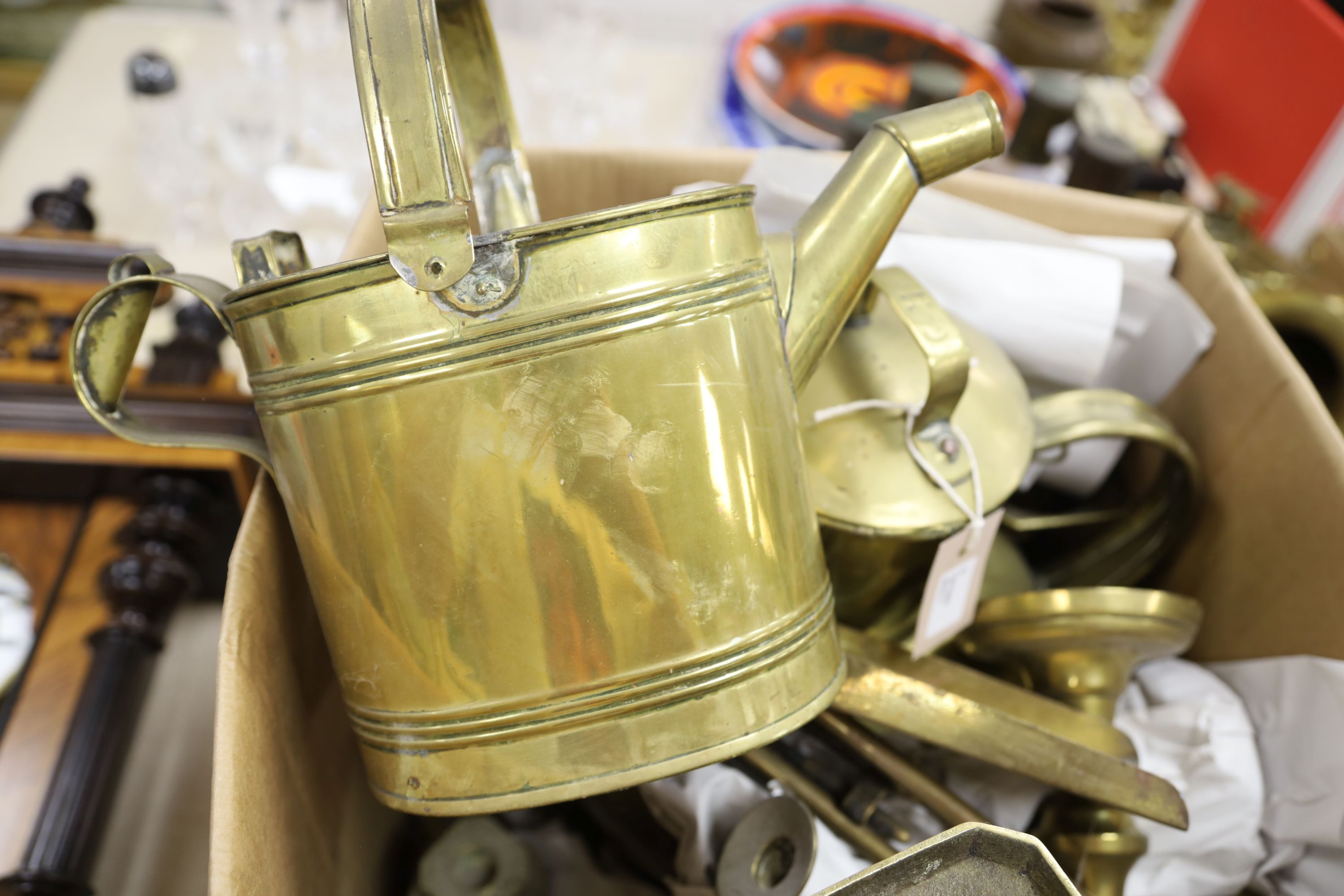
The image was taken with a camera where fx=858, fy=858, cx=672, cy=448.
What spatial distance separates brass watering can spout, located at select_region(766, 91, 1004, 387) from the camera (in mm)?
397

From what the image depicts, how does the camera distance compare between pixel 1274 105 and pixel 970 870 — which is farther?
pixel 1274 105

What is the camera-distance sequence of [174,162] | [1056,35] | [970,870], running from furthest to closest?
[1056,35]
[174,162]
[970,870]

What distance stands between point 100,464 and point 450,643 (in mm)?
392

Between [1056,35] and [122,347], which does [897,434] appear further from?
[1056,35]

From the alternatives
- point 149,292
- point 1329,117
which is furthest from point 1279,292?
point 149,292

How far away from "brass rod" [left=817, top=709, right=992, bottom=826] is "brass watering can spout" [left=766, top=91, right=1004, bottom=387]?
0.66ft

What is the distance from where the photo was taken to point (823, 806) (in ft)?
1.51

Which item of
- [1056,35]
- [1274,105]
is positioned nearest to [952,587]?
[1274,105]

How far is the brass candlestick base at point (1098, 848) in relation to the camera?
46 cm

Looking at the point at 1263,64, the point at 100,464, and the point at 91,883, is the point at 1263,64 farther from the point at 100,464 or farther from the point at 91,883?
the point at 91,883

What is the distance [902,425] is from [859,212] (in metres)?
0.12

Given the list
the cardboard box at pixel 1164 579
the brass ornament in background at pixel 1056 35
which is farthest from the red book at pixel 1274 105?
the cardboard box at pixel 1164 579

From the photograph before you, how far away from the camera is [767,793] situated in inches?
18.8

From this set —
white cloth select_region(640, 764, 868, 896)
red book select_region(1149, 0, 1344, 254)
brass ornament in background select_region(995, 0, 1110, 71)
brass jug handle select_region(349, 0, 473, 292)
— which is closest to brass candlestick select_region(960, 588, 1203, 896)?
white cloth select_region(640, 764, 868, 896)
